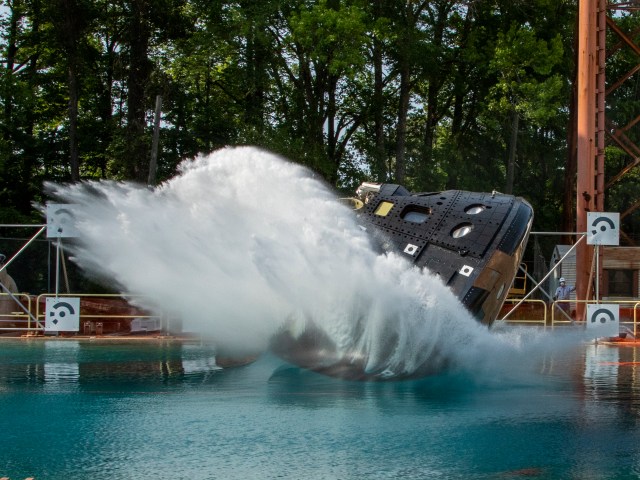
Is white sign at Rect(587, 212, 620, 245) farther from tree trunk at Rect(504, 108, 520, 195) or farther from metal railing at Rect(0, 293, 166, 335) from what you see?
tree trunk at Rect(504, 108, 520, 195)

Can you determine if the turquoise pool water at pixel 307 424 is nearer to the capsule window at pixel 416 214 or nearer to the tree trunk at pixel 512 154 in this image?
the capsule window at pixel 416 214

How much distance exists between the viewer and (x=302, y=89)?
119 feet

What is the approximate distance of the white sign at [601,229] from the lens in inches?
852

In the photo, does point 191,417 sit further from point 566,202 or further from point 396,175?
point 566,202

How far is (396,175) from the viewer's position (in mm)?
34969

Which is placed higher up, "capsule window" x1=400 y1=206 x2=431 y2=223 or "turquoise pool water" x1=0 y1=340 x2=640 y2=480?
"capsule window" x1=400 y1=206 x2=431 y2=223

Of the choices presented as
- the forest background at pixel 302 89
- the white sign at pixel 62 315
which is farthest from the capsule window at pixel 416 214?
the forest background at pixel 302 89

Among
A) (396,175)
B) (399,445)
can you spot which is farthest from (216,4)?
(399,445)

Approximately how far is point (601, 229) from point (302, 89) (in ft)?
57.2

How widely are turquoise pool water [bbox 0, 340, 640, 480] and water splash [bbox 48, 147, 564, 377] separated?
2.63 feet

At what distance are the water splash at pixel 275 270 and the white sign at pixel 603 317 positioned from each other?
6.87 meters

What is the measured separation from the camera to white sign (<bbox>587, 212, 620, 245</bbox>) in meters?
21.6

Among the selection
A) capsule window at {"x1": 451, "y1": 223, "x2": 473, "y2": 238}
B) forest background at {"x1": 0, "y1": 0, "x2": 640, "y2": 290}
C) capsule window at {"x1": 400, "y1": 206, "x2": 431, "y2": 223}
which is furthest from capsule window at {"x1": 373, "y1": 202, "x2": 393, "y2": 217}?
forest background at {"x1": 0, "y1": 0, "x2": 640, "y2": 290}

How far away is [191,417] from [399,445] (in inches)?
109
